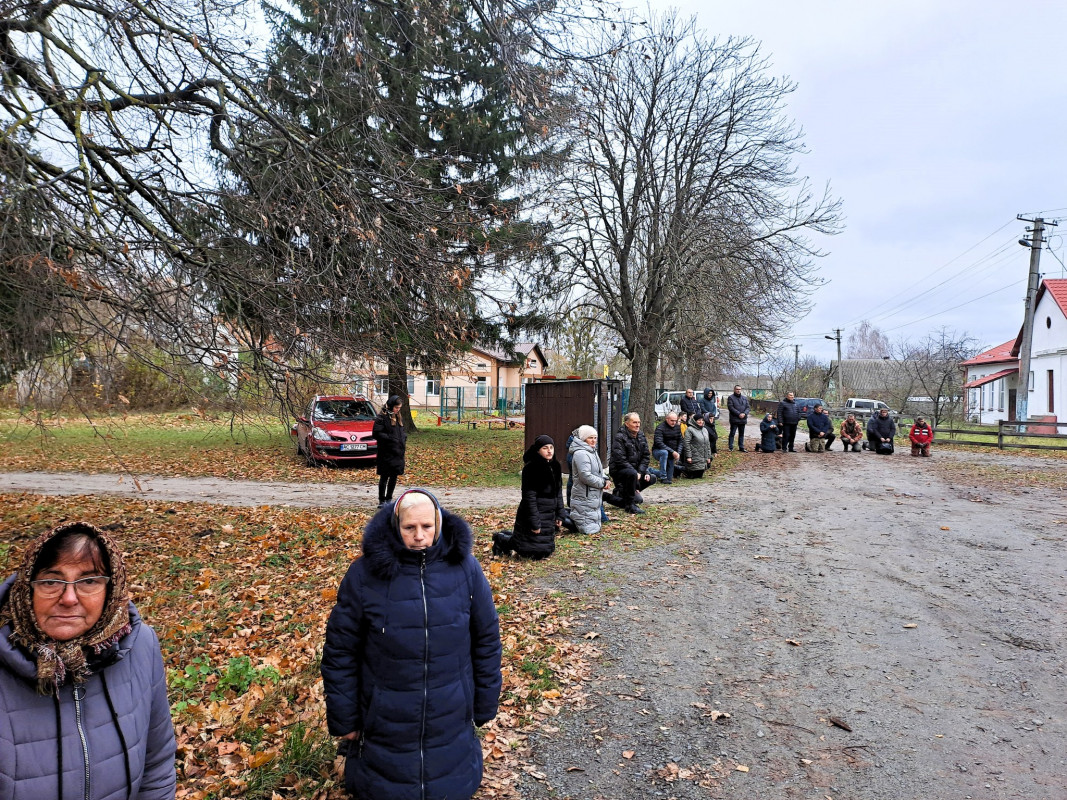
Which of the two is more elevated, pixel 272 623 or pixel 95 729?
pixel 95 729

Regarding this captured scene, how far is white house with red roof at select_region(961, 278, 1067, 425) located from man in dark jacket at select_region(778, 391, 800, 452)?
58.3 feet

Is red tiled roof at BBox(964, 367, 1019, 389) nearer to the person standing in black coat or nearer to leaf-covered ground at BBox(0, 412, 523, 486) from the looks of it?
leaf-covered ground at BBox(0, 412, 523, 486)

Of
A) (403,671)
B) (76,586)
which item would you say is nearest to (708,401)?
(403,671)

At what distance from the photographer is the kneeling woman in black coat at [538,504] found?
7.83 m

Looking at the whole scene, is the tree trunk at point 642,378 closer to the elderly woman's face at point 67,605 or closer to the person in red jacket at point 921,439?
the person in red jacket at point 921,439

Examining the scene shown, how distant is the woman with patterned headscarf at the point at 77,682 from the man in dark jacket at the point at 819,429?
68.9ft

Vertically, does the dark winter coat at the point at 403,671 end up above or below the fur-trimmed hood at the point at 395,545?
below

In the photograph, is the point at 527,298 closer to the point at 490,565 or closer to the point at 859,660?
the point at 490,565

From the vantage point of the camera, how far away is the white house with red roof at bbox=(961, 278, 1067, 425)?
3375 cm

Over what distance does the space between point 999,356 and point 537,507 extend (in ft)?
156

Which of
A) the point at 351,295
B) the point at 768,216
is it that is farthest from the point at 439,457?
the point at 351,295

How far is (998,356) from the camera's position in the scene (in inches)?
1752

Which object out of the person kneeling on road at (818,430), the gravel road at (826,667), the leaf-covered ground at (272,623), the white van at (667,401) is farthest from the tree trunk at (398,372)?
the white van at (667,401)

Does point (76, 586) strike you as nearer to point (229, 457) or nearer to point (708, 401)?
point (229, 457)
